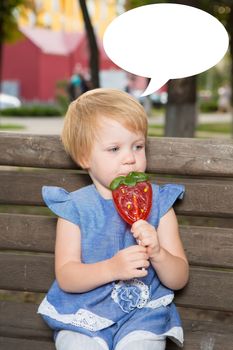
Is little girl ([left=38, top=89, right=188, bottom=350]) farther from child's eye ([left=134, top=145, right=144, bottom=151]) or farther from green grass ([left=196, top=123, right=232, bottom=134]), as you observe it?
green grass ([left=196, top=123, right=232, bottom=134])

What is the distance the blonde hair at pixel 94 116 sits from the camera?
3.20 metres

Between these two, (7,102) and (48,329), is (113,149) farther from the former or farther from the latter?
(7,102)

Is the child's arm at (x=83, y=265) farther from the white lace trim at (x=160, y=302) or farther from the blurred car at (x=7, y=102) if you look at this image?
the blurred car at (x=7, y=102)

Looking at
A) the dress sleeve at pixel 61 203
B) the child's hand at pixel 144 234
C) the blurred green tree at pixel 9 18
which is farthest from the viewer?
the blurred green tree at pixel 9 18

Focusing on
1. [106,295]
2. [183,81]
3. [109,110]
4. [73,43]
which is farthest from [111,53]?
[73,43]

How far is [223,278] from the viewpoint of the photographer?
11.8 ft

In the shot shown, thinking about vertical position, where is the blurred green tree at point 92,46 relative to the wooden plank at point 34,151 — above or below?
below

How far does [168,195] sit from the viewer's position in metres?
3.38

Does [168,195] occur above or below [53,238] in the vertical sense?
above

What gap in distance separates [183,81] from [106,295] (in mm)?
7452

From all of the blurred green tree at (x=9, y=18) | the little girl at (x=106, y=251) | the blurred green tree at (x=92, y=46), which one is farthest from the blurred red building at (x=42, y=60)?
the little girl at (x=106, y=251)

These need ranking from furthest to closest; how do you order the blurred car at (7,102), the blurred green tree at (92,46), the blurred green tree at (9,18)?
1. the blurred car at (7,102)
2. the blurred green tree at (9,18)
3. the blurred green tree at (92,46)

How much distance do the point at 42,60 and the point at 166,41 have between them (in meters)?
37.3

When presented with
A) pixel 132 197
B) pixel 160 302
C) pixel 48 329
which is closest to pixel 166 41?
pixel 132 197
